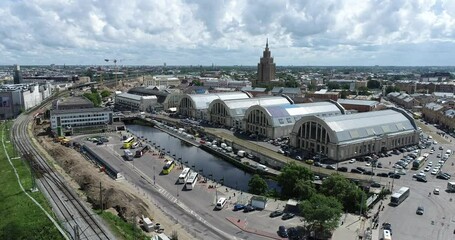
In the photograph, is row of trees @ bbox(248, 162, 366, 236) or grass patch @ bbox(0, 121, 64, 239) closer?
row of trees @ bbox(248, 162, 366, 236)

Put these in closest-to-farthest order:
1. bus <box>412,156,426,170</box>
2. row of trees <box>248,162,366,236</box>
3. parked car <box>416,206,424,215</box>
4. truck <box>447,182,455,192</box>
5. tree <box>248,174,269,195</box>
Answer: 1. row of trees <box>248,162,366,236</box>
2. parked car <box>416,206,424,215</box>
3. truck <box>447,182,455,192</box>
4. tree <box>248,174,269,195</box>
5. bus <box>412,156,426,170</box>

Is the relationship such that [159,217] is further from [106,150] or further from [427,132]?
[427,132]

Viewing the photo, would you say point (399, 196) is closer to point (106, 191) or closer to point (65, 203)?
point (106, 191)

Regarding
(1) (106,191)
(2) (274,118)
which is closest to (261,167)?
(2) (274,118)

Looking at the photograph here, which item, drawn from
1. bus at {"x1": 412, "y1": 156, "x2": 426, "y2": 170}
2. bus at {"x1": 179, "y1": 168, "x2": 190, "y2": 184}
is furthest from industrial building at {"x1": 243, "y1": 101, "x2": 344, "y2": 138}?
bus at {"x1": 179, "y1": 168, "x2": 190, "y2": 184}

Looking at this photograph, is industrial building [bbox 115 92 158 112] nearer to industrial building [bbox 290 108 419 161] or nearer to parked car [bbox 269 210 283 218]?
industrial building [bbox 290 108 419 161]
